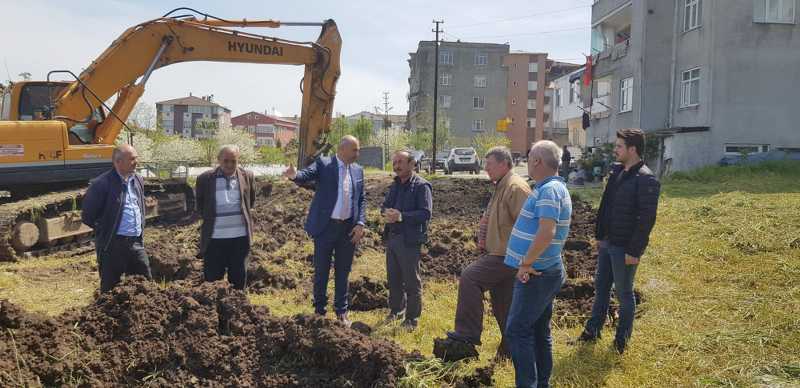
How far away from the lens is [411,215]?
6258mm

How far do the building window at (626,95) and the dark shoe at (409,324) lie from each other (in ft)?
72.9

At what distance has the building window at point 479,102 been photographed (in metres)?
70.3

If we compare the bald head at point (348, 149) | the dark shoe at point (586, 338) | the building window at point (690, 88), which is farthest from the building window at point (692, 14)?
the bald head at point (348, 149)

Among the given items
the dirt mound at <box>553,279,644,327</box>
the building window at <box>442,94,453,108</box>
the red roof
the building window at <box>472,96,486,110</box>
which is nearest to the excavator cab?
the dirt mound at <box>553,279,644,327</box>

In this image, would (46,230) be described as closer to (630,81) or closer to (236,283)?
(236,283)

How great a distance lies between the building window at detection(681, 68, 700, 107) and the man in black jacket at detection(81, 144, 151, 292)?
2105 cm

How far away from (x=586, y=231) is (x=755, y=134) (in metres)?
13.0

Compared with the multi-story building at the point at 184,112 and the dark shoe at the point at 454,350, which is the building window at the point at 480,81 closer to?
Answer: the multi-story building at the point at 184,112

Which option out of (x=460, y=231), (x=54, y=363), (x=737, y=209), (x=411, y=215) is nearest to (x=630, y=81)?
(x=737, y=209)

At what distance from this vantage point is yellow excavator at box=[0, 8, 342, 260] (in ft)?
32.1

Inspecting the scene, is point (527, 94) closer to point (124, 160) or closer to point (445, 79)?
point (445, 79)

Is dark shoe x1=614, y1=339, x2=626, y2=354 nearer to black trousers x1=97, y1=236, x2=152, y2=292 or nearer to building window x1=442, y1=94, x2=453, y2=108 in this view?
black trousers x1=97, y1=236, x2=152, y2=292

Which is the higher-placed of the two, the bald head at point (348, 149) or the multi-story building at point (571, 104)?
the multi-story building at point (571, 104)

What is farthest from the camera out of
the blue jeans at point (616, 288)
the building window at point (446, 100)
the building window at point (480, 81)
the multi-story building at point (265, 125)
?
the multi-story building at point (265, 125)
